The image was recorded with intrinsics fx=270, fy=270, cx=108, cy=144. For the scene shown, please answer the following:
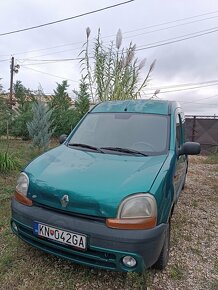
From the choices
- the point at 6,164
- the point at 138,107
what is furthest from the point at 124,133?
the point at 6,164

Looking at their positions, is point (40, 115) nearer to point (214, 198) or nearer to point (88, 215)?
point (214, 198)

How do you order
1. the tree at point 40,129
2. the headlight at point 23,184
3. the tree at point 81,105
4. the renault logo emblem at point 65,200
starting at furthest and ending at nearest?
the tree at point 81,105 → the tree at point 40,129 → the headlight at point 23,184 → the renault logo emblem at point 65,200

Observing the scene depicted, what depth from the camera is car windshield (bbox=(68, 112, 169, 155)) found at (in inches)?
116

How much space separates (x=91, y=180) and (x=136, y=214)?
0.47m

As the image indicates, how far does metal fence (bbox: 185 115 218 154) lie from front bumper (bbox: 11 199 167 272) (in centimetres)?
945

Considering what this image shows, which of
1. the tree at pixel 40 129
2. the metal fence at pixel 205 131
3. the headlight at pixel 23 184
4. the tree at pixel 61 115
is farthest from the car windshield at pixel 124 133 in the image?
the metal fence at pixel 205 131

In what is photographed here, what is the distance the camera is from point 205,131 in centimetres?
1132

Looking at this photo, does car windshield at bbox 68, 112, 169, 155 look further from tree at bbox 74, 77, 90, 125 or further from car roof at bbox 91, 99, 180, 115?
tree at bbox 74, 77, 90, 125

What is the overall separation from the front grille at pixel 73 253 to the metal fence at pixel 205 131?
31.3 ft

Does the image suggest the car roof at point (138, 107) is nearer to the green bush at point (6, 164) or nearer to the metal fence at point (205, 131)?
the green bush at point (6, 164)

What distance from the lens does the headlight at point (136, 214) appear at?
2.04m

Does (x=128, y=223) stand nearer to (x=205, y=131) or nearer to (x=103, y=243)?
(x=103, y=243)

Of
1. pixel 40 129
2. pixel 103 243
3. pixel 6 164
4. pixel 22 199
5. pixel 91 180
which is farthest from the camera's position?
pixel 40 129

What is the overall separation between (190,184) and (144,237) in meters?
4.25
